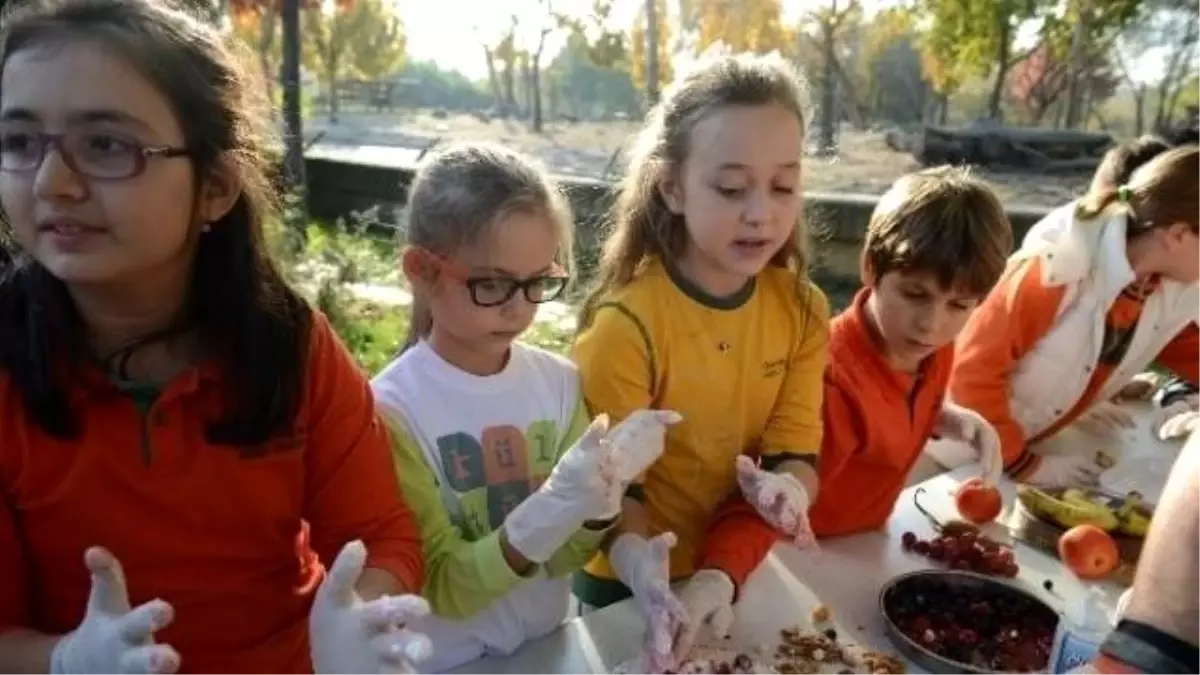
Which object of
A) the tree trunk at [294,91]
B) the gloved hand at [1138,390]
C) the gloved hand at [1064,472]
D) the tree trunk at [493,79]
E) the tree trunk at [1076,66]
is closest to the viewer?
the gloved hand at [1064,472]

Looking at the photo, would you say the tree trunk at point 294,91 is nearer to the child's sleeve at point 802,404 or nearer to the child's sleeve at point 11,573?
the child's sleeve at point 802,404

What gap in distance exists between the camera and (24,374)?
97 centimetres

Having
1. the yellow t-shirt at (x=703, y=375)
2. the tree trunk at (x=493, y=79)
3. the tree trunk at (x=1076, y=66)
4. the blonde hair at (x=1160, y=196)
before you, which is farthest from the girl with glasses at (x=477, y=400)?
the tree trunk at (x=493, y=79)

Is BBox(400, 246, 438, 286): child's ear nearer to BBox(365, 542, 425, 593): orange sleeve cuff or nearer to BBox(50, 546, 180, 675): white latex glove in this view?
BBox(365, 542, 425, 593): orange sleeve cuff

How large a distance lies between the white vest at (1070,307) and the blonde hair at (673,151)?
753 millimetres

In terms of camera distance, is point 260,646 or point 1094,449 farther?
point 1094,449

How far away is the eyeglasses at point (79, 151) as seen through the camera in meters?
0.91

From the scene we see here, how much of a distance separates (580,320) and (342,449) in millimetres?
492

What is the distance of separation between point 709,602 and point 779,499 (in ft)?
0.54

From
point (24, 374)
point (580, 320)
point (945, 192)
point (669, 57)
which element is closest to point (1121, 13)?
point (669, 57)

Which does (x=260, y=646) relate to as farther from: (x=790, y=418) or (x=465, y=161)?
(x=790, y=418)

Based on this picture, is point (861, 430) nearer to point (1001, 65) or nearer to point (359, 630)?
point (359, 630)

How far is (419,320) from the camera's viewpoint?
52.2 inches

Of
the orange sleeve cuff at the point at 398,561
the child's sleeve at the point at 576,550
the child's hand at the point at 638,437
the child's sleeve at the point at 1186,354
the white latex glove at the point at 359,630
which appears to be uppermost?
the child's hand at the point at 638,437
